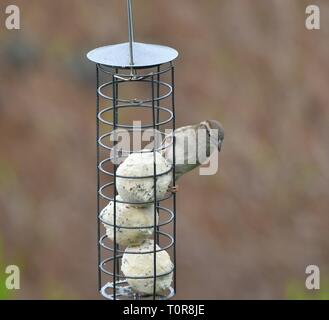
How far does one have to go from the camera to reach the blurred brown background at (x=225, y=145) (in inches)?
257

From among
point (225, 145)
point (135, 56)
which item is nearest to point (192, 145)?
point (135, 56)

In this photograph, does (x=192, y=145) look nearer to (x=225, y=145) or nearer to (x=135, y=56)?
(x=135, y=56)

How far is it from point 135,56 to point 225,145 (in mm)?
3526

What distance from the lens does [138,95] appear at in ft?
22.3

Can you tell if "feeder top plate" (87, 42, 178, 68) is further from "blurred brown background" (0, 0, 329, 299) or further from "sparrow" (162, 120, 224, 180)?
"blurred brown background" (0, 0, 329, 299)

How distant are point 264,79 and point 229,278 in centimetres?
137

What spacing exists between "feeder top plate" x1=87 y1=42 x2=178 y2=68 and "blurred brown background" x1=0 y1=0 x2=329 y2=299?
11.1 feet

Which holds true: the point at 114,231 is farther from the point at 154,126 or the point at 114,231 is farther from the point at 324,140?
the point at 324,140

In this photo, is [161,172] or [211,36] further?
[211,36]

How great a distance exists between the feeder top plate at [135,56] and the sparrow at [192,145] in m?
0.37

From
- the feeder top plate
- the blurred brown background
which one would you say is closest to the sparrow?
the feeder top plate

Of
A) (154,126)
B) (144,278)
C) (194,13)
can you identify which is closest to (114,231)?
(144,278)

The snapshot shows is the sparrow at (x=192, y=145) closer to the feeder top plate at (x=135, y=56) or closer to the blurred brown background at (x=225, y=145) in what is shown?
the feeder top plate at (x=135, y=56)

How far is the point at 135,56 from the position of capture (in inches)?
122
